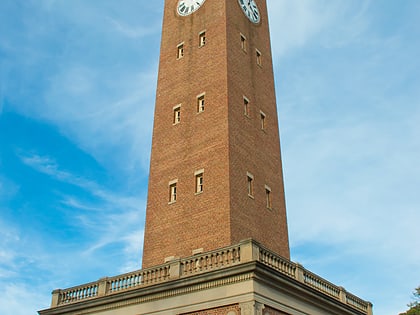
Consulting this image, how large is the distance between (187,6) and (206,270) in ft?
78.9

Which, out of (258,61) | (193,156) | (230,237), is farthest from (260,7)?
(230,237)

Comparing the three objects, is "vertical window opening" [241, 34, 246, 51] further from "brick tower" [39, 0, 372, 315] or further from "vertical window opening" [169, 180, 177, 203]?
"vertical window opening" [169, 180, 177, 203]

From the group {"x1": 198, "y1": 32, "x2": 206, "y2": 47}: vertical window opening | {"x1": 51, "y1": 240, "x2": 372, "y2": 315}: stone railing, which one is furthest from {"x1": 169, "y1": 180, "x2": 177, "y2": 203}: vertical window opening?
{"x1": 198, "y1": 32, "x2": 206, "y2": 47}: vertical window opening

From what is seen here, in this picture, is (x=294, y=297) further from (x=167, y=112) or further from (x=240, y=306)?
(x=167, y=112)

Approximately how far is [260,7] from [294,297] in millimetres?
26826

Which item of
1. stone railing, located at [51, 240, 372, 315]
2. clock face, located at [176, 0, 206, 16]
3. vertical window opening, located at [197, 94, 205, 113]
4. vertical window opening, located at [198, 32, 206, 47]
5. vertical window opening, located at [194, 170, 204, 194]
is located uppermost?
clock face, located at [176, 0, 206, 16]

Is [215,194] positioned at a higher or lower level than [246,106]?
lower

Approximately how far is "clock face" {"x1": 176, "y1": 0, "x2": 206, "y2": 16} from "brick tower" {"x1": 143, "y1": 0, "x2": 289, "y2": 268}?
103mm

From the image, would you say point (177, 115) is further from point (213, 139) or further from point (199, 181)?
point (199, 181)

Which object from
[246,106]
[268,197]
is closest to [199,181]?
[268,197]

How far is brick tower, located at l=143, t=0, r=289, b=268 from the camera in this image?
107 feet

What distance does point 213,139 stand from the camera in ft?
113

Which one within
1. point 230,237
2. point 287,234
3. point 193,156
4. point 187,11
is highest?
point 187,11

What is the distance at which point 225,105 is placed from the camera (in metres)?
35.1
